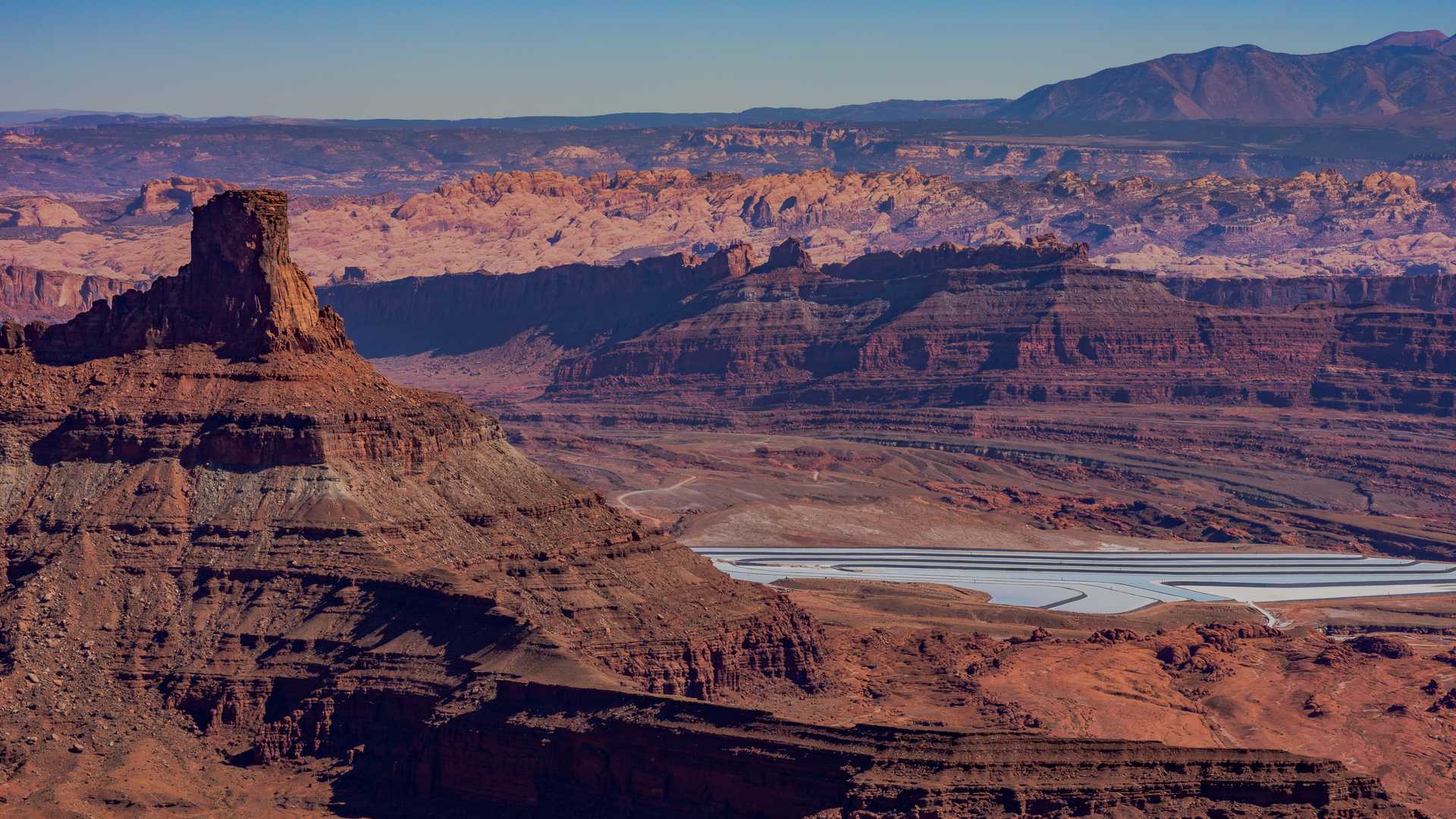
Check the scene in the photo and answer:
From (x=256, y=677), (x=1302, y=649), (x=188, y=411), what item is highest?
(x=188, y=411)

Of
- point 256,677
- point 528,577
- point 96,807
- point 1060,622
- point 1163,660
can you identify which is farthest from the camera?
point 1060,622

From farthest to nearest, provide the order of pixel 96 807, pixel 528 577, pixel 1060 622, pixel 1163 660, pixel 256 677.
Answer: pixel 1060 622, pixel 1163 660, pixel 528 577, pixel 256 677, pixel 96 807

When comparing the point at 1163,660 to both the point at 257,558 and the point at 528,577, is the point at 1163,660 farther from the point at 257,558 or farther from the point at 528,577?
the point at 257,558

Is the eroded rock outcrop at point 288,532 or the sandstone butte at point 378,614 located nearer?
the sandstone butte at point 378,614

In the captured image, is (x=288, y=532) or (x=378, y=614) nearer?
(x=378, y=614)

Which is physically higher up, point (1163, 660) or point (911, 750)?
point (911, 750)

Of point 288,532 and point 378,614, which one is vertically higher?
point 288,532

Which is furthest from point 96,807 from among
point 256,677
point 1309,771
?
point 1309,771

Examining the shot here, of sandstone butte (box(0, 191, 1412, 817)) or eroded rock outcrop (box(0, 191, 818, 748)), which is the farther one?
eroded rock outcrop (box(0, 191, 818, 748))
